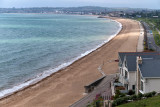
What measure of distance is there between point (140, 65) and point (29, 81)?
15809 mm

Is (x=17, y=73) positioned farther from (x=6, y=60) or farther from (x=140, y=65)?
(x=140, y=65)

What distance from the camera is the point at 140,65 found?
18.3 m

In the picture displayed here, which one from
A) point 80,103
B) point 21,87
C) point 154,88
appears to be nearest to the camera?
point 154,88

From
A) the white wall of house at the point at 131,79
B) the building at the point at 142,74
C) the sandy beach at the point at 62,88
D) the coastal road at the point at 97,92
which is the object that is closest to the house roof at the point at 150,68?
the building at the point at 142,74

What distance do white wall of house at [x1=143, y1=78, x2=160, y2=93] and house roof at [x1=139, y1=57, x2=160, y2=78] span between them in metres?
0.30

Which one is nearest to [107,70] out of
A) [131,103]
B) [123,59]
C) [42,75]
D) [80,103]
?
[42,75]

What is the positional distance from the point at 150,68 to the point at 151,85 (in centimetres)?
118

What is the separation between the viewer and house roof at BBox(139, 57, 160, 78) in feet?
57.7

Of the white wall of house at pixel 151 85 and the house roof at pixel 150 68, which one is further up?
the house roof at pixel 150 68

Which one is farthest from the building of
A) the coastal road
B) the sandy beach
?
the sandy beach

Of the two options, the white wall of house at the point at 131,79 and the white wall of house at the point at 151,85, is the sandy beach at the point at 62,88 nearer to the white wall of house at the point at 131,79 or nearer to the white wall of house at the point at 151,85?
the white wall of house at the point at 131,79

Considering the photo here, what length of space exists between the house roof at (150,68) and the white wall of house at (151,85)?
0.30 m

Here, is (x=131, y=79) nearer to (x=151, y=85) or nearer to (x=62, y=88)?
(x=151, y=85)

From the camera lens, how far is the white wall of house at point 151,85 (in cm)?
1759
